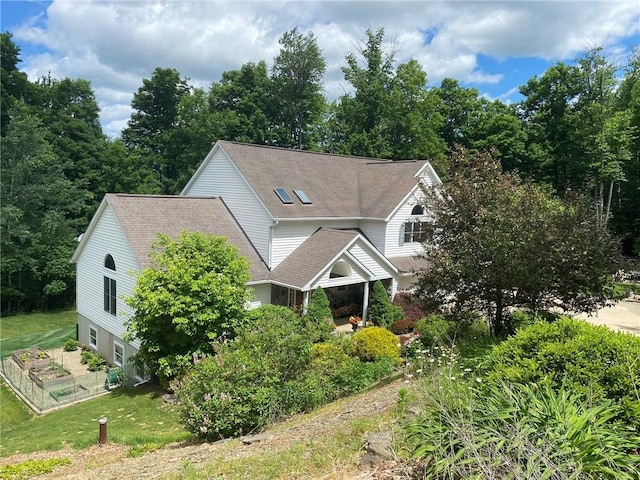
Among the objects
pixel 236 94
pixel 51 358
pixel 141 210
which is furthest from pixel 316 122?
pixel 51 358

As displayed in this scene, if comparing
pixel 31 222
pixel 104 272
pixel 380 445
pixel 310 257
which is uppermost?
pixel 31 222

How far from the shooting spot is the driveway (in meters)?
18.2

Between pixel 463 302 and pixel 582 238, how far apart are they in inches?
121

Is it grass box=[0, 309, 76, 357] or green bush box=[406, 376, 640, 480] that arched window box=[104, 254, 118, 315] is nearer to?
grass box=[0, 309, 76, 357]

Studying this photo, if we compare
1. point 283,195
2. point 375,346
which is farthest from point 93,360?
point 375,346

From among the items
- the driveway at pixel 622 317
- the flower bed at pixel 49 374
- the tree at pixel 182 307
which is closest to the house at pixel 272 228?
the flower bed at pixel 49 374

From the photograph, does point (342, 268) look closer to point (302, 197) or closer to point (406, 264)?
point (302, 197)

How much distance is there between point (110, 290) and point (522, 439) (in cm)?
1812

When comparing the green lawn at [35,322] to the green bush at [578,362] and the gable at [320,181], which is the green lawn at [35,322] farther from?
the green bush at [578,362]

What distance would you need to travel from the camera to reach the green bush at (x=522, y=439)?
144 inches

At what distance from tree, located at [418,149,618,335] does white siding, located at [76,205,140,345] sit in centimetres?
1126

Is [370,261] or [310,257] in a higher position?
[310,257]

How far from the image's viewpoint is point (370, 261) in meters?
20.3

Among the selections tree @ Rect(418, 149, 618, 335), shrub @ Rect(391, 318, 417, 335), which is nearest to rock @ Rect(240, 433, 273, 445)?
tree @ Rect(418, 149, 618, 335)
